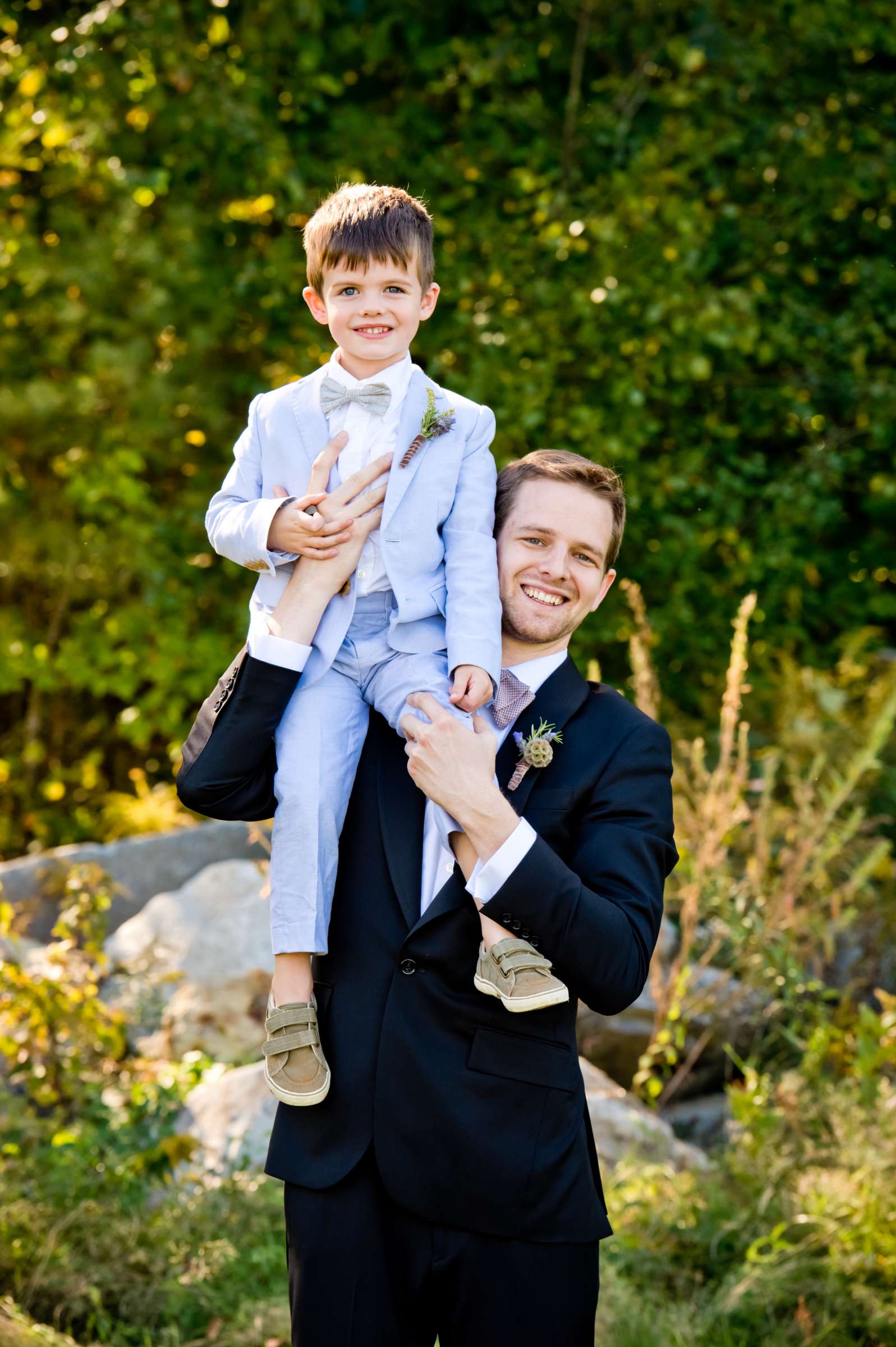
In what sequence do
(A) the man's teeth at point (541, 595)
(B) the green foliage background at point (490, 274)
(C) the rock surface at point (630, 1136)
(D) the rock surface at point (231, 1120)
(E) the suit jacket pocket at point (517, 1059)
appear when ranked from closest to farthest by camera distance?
(E) the suit jacket pocket at point (517, 1059)
(A) the man's teeth at point (541, 595)
(D) the rock surface at point (231, 1120)
(C) the rock surface at point (630, 1136)
(B) the green foliage background at point (490, 274)

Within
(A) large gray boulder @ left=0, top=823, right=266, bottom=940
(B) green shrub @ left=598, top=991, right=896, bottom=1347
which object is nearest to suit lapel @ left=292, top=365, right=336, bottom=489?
(B) green shrub @ left=598, top=991, right=896, bottom=1347

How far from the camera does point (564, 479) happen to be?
2.20 metres

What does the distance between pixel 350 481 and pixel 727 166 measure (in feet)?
15.8

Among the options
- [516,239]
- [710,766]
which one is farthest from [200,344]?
[710,766]

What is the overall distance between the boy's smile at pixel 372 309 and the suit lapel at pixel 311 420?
0.07 m

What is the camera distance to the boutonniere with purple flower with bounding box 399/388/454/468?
2.20 m

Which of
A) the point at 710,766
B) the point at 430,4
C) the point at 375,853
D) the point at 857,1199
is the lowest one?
the point at 857,1199

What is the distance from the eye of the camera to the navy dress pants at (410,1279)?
6.39 ft

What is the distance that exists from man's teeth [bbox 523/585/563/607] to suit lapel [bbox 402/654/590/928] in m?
0.12

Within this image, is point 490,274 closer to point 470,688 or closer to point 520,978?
point 470,688

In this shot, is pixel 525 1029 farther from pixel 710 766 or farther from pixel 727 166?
pixel 727 166

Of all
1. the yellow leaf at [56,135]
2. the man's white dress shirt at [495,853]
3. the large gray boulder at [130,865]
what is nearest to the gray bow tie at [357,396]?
the man's white dress shirt at [495,853]

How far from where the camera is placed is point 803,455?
627cm

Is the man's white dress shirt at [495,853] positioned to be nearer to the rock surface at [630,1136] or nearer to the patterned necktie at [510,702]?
the patterned necktie at [510,702]
